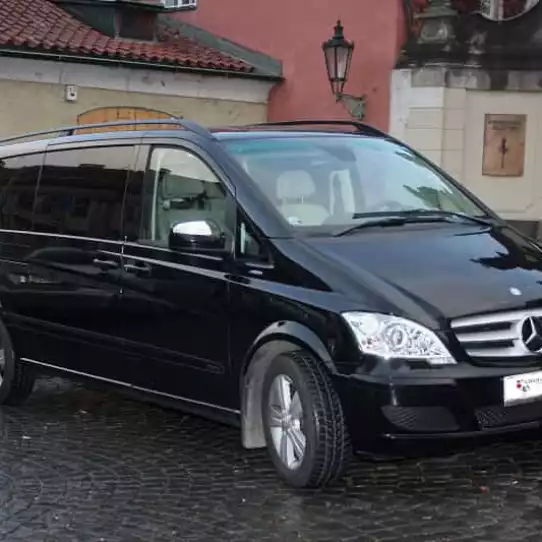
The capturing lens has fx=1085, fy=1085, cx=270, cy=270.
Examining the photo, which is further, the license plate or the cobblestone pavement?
the license plate

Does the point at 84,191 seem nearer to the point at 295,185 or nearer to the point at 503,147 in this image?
the point at 295,185

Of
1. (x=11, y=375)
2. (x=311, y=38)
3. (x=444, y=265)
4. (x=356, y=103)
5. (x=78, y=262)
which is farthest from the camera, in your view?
(x=311, y=38)

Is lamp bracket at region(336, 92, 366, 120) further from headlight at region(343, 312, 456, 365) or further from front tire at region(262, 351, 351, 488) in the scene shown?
headlight at region(343, 312, 456, 365)

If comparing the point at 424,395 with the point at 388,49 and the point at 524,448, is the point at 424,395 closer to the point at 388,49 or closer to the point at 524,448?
the point at 524,448

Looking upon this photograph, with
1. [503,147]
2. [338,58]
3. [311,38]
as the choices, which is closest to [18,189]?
Answer: [338,58]

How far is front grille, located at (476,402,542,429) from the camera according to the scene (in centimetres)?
492

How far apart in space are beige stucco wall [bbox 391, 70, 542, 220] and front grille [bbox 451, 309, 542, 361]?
41.6 ft

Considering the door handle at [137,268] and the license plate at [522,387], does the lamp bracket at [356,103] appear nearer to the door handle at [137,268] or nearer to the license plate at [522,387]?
the door handle at [137,268]

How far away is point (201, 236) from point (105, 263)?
0.97m

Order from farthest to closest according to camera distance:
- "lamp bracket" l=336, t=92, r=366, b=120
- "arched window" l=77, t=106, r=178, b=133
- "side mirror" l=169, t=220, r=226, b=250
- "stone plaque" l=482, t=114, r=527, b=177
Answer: "lamp bracket" l=336, t=92, r=366, b=120, "arched window" l=77, t=106, r=178, b=133, "stone plaque" l=482, t=114, r=527, b=177, "side mirror" l=169, t=220, r=226, b=250

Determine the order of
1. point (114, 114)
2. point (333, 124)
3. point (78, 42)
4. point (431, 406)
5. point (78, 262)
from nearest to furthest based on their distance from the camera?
1. point (431, 406)
2. point (78, 262)
3. point (333, 124)
4. point (78, 42)
5. point (114, 114)

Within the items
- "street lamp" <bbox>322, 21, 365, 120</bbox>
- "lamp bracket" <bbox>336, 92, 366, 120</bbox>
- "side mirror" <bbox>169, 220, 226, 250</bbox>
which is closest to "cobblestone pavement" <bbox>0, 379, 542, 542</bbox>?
"side mirror" <bbox>169, 220, 226, 250</bbox>

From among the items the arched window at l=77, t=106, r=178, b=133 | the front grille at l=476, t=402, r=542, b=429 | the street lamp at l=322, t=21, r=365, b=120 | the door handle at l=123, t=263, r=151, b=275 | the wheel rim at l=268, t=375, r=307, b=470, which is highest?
the street lamp at l=322, t=21, r=365, b=120

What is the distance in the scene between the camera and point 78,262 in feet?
21.9
